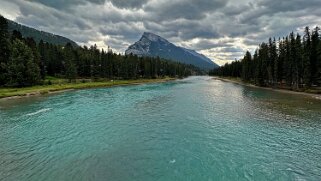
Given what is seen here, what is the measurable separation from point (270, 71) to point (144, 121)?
82920 mm

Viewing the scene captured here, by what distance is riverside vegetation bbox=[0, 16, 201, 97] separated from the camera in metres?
77.2

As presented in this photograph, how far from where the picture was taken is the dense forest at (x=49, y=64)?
78.3m

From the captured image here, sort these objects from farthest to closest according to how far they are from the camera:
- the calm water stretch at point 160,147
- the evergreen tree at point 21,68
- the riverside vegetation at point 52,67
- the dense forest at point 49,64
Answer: the dense forest at point 49,64 → the riverside vegetation at point 52,67 → the evergreen tree at point 21,68 → the calm water stretch at point 160,147

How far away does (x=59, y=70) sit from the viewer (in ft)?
445

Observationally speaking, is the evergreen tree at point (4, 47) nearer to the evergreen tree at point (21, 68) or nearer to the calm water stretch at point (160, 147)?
the evergreen tree at point (21, 68)

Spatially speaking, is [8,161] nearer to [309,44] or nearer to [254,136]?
[254,136]

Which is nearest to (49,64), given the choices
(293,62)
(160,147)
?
(293,62)

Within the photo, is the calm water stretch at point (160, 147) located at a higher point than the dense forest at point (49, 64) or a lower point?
lower

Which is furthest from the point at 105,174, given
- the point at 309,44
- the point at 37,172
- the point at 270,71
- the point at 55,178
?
the point at 270,71

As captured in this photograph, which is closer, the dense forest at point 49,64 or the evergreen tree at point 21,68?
the evergreen tree at point 21,68

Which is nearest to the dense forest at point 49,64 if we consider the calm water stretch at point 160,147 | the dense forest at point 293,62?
the calm water stretch at point 160,147

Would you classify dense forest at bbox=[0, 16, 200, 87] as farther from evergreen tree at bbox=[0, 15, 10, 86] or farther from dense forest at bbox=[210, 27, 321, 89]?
dense forest at bbox=[210, 27, 321, 89]

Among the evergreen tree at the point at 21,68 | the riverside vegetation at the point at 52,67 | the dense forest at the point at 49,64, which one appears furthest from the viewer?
the dense forest at the point at 49,64

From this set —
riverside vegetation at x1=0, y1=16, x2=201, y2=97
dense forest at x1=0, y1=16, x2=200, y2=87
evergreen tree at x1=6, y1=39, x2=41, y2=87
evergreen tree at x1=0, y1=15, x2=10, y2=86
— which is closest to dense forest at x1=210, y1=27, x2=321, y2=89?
riverside vegetation at x1=0, y1=16, x2=201, y2=97
